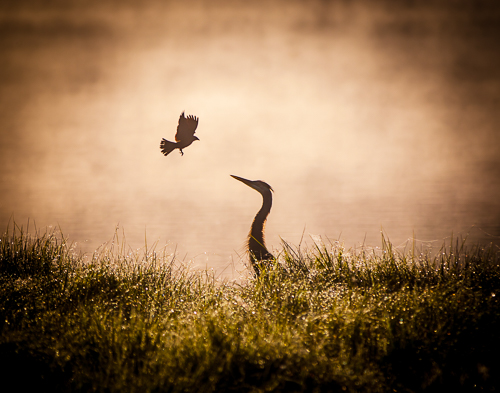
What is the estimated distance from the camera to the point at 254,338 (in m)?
2.37

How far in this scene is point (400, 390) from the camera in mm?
2160

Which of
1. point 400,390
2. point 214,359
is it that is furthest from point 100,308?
point 400,390

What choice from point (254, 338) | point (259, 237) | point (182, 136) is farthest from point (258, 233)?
point (254, 338)

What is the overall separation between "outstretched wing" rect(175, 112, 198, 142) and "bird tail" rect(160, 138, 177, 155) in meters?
0.09

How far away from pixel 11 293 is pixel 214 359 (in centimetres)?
210

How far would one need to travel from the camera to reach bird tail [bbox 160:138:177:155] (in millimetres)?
4328

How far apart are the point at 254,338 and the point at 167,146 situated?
Answer: 278 cm

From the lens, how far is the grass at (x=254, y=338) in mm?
2104

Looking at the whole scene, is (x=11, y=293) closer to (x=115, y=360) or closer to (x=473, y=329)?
(x=115, y=360)

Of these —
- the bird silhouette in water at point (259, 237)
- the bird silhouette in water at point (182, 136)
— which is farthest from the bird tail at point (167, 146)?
the bird silhouette in water at point (259, 237)

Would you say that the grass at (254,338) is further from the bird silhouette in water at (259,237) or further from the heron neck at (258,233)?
the heron neck at (258,233)

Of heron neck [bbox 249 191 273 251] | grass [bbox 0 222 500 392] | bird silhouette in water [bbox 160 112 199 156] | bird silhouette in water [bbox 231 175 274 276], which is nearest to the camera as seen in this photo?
grass [bbox 0 222 500 392]

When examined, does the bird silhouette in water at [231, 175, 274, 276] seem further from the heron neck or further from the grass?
the grass

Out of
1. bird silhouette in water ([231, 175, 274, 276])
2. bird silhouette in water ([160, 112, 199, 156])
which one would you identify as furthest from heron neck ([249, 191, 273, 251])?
bird silhouette in water ([160, 112, 199, 156])
